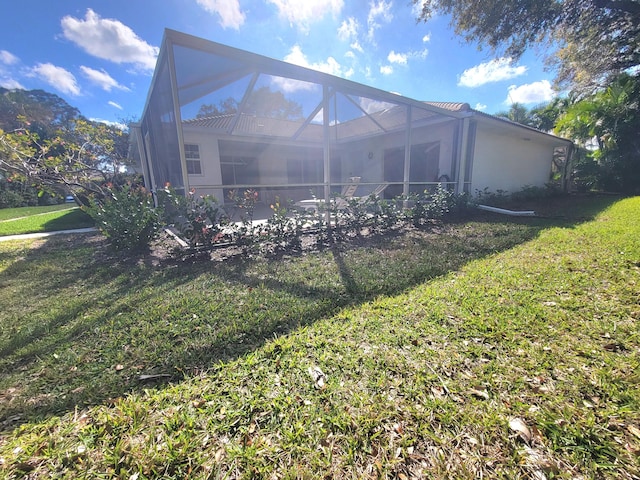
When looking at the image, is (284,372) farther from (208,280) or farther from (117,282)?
(117,282)

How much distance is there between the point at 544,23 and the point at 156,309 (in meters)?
13.0

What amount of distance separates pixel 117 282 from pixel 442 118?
29.6 ft

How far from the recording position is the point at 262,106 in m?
6.52

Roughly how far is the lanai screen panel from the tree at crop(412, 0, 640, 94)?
836 centimetres

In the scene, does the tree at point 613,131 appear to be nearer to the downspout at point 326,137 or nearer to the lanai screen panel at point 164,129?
the downspout at point 326,137

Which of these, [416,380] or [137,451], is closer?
[137,451]

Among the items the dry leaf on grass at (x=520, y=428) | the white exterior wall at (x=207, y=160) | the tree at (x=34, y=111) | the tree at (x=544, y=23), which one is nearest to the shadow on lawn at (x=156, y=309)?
the dry leaf on grass at (x=520, y=428)

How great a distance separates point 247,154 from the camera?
33.0ft

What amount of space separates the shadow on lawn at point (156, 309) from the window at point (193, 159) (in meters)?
4.66

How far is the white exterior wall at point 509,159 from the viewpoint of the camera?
9070 millimetres

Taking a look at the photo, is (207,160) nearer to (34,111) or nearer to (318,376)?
(318,376)

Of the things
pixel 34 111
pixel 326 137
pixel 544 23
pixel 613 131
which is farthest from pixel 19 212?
pixel 613 131

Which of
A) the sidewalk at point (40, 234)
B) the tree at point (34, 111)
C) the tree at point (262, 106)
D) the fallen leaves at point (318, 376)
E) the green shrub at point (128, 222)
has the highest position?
the tree at point (34, 111)

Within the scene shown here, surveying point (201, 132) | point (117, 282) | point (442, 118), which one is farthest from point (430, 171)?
point (117, 282)
